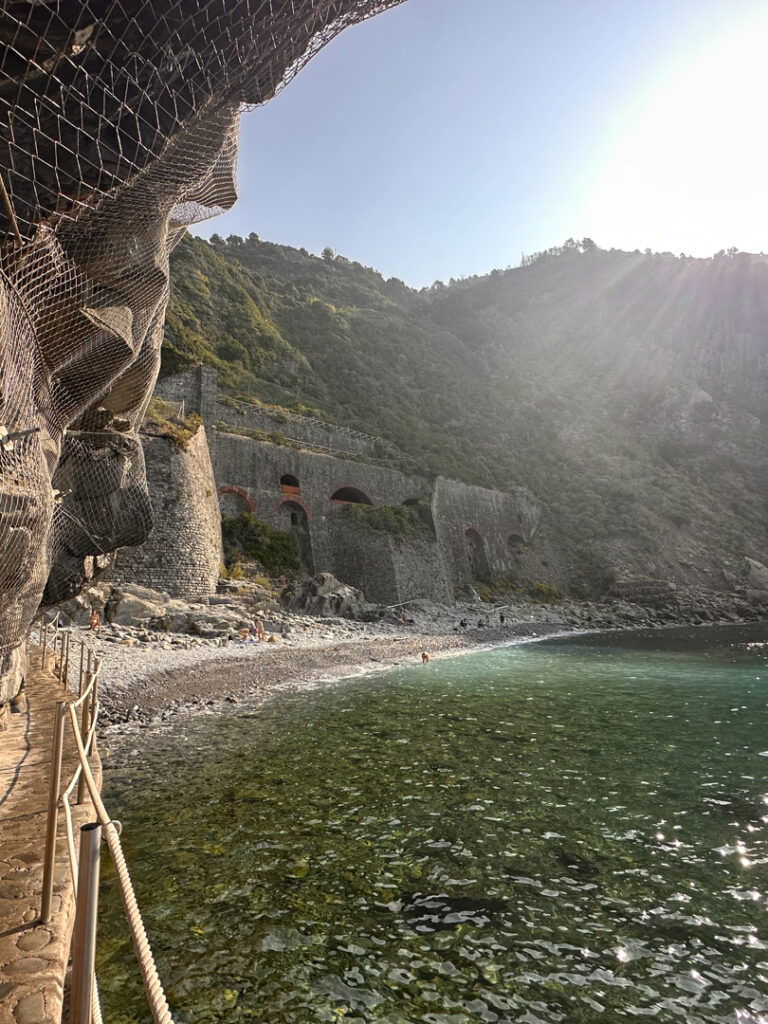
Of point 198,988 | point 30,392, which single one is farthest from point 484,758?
point 30,392

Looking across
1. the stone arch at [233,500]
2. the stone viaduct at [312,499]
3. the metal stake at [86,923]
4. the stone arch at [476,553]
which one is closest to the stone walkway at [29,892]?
the metal stake at [86,923]

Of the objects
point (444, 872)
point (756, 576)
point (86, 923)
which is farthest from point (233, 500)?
point (756, 576)

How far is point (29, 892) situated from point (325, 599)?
20.2 metres

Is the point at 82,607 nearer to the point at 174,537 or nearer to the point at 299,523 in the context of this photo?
the point at 174,537

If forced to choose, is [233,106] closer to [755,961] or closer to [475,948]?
[475,948]

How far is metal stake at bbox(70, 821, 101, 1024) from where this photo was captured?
1475mm

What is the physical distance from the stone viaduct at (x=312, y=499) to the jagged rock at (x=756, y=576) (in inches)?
780

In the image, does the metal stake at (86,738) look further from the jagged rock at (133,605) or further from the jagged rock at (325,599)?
the jagged rock at (325,599)

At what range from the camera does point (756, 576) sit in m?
39.0

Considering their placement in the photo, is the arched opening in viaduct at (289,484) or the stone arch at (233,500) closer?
the stone arch at (233,500)

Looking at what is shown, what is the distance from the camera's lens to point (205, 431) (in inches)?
942

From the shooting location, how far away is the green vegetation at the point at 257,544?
23828 millimetres

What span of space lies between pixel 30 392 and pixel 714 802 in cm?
838

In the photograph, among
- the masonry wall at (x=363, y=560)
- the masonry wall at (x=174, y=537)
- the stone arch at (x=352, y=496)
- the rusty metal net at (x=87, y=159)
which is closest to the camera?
the rusty metal net at (x=87, y=159)
